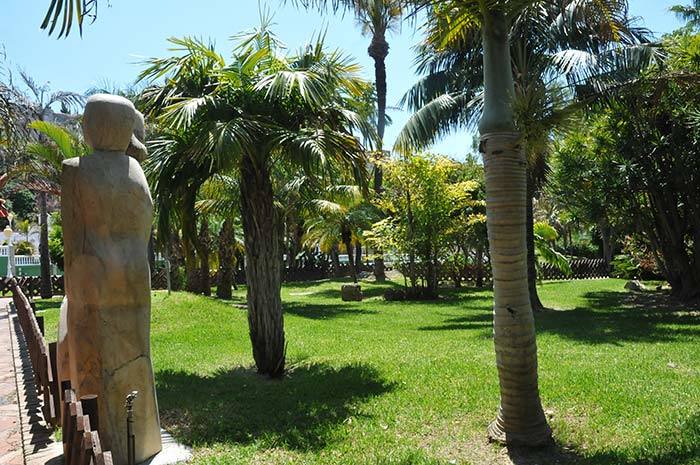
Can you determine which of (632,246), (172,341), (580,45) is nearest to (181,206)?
(172,341)

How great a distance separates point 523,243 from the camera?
5.33 meters

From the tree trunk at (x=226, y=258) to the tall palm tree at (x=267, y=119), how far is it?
13.2 meters

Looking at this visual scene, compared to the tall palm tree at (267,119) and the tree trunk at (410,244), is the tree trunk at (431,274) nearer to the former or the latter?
the tree trunk at (410,244)

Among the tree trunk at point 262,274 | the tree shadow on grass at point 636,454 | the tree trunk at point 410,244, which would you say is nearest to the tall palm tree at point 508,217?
the tree shadow on grass at point 636,454

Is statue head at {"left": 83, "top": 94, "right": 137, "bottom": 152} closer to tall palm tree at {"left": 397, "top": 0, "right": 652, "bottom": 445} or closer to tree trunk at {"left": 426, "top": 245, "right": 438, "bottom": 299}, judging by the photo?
Result: tall palm tree at {"left": 397, "top": 0, "right": 652, "bottom": 445}

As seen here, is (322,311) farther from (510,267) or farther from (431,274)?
(510,267)

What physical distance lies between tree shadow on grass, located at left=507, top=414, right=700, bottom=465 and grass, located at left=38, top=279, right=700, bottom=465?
0.02 meters

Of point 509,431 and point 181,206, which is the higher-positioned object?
point 181,206

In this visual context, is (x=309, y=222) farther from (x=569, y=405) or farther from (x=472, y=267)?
(x=569, y=405)

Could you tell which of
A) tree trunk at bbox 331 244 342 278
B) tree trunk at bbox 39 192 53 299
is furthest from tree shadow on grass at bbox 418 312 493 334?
tree trunk at bbox 331 244 342 278

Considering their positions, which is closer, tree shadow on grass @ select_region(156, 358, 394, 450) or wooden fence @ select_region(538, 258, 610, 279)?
tree shadow on grass @ select_region(156, 358, 394, 450)

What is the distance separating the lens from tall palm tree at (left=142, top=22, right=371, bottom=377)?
804cm

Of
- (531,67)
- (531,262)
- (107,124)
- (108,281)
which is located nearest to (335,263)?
(531,262)

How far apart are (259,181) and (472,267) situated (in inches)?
839
